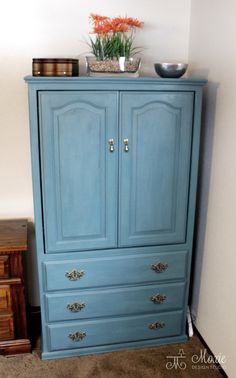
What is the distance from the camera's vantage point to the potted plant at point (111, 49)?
1935 millimetres

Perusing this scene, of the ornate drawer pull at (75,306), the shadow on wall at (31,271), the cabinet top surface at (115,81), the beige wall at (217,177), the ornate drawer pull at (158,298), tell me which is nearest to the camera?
the cabinet top surface at (115,81)

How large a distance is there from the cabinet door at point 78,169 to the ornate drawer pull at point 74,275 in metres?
0.14

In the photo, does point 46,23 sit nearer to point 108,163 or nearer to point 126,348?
point 108,163

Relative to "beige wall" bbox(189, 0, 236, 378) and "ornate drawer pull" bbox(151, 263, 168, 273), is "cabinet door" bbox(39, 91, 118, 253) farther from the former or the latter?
"beige wall" bbox(189, 0, 236, 378)

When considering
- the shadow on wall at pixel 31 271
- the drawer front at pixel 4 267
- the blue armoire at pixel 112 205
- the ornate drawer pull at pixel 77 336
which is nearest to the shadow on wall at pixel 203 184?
the blue armoire at pixel 112 205

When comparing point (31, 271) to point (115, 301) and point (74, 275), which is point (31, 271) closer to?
point (74, 275)

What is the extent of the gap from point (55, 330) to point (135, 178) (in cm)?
99

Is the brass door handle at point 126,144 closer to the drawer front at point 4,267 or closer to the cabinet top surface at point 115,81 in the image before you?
the cabinet top surface at point 115,81

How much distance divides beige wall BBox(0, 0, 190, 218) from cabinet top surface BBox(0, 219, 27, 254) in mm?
89

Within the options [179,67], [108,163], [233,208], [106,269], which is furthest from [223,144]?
[106,269]

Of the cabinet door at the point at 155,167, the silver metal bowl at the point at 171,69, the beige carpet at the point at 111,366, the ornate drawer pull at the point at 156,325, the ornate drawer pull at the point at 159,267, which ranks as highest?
the silver metal bowl at the point at 171,69

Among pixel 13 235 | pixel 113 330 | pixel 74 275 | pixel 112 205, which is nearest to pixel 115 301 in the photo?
pixel 113 330

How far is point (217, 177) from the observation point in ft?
6.64

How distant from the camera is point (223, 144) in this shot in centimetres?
195
